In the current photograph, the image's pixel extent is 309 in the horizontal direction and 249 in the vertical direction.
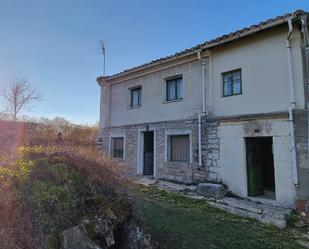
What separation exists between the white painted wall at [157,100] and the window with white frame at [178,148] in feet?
3.04

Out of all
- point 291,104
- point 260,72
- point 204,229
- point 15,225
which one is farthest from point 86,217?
point 260,72

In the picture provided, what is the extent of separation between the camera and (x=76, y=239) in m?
3.36

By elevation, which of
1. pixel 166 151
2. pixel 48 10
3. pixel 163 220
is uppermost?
pixel 48 10

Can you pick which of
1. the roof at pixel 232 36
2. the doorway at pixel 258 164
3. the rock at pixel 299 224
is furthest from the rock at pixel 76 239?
the roof at pixel 232 36

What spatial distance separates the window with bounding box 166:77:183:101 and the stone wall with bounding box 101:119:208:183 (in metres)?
1.24

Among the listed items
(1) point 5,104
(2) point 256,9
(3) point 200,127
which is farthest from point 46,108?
(2) point 256,9

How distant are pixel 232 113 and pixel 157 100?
3985 mm

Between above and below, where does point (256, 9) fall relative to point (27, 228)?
above

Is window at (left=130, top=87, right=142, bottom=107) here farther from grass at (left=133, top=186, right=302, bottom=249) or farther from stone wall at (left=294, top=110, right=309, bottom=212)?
stone wall at (left=294, top=110, right=309, bottom=212)

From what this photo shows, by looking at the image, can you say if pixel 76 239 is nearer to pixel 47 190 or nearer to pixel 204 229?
pixel 47 190

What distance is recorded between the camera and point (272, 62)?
825 cm

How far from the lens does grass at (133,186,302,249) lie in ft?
15.4

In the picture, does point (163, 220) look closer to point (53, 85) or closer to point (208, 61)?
point (208, 61)

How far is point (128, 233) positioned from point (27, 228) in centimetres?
159
